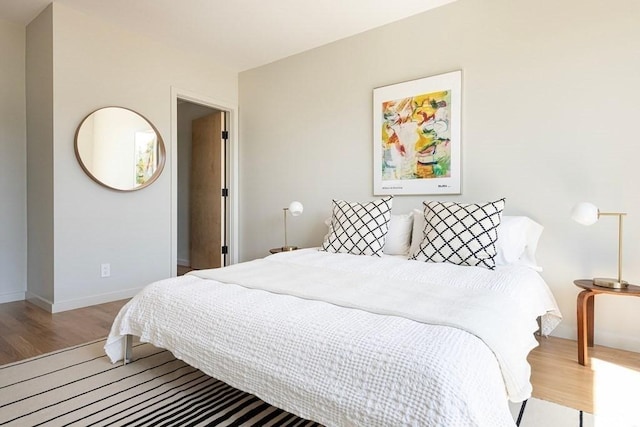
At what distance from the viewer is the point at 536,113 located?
8.00ft

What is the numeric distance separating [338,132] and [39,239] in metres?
2.88

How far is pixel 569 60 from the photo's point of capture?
2.32 meters

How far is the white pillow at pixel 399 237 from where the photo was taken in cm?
267

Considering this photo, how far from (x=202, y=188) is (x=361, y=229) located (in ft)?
9.00

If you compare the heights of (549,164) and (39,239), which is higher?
(549,164)

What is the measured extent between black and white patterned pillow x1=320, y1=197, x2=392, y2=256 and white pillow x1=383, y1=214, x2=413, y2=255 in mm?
82

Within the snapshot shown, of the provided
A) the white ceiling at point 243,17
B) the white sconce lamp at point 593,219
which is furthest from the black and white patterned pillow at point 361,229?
the white ceiling at point 243,17

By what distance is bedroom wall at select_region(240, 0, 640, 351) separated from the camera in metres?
2.18

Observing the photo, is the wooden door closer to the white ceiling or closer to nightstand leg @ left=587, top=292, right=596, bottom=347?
the white ceiling

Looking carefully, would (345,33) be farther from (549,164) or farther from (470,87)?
(549,164)

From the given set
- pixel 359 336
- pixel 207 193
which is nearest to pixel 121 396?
pixel 359 336

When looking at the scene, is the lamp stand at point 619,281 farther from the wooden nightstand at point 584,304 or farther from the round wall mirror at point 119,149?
the round wall mirror at point 119,149

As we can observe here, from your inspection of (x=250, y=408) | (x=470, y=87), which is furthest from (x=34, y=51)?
(x=470, y=87)

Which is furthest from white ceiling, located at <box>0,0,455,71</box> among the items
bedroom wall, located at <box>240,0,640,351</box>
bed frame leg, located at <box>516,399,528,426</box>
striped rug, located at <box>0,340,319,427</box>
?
bed frame leg, located at <box>516,399,528,426</box>
